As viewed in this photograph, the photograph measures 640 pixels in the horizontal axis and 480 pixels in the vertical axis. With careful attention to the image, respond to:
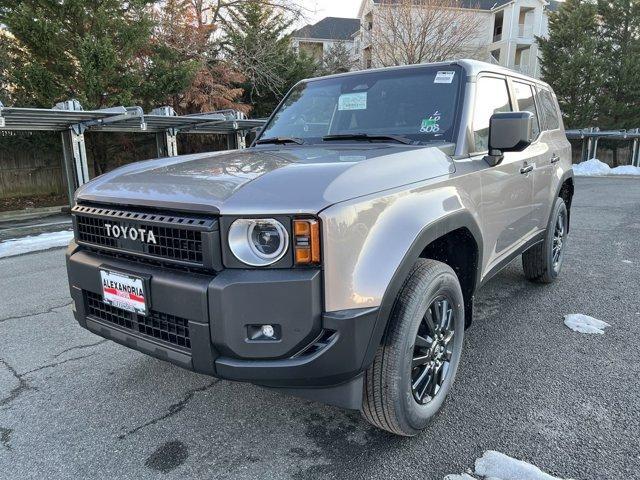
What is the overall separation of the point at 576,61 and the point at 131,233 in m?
29.4

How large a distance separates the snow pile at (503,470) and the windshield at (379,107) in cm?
176

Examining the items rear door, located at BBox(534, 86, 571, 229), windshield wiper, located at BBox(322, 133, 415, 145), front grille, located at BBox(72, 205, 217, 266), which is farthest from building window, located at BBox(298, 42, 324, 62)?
front grille, located at BBox(72, 205, 217, 266)

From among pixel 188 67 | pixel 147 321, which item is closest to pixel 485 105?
pixel 147 321

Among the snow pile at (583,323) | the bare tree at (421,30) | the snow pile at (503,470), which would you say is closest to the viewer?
the snow pile at (503,470)

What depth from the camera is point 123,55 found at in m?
12.6

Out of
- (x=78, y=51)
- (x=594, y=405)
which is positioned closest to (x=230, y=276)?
(x=594, y=405)

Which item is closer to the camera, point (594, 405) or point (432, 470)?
point (432, 470)

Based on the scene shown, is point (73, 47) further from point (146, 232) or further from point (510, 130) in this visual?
point (510, 130)

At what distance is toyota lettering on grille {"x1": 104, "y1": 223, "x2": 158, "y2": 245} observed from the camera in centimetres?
211

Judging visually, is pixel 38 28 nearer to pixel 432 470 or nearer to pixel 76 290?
pixel 76 290

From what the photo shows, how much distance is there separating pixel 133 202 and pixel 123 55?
12.2 m

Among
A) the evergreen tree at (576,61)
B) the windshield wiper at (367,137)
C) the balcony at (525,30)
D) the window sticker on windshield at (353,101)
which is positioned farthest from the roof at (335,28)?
the windshield wiper at (367,137)

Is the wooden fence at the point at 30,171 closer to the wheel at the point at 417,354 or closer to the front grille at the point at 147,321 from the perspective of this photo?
the front grille at the point at 147,321

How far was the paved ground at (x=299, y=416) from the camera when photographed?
2195mm
